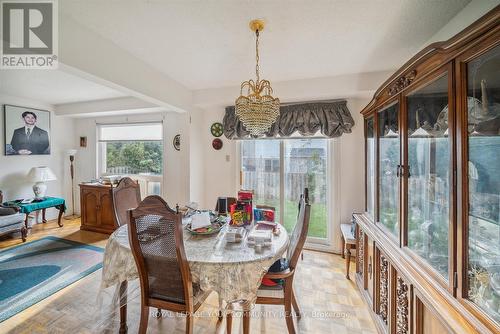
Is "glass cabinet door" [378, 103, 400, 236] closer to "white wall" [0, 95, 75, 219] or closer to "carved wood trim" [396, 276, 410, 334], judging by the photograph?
"carved wood trim" [396, 276, 410, 334]

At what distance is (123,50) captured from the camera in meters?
2.12

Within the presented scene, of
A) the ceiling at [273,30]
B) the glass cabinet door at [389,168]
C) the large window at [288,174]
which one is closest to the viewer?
the ceiling at [273,30]

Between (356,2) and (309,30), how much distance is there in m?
0.38

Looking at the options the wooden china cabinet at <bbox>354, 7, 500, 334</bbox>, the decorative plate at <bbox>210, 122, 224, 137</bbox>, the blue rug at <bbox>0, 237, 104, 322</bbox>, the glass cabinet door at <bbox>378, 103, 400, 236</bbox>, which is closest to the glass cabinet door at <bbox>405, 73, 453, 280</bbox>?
the wooden china cabinet at <bbox>354, 7, 500, 334</bbox>

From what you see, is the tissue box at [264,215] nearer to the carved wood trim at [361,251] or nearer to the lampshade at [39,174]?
the carved wood trim at [361,251]

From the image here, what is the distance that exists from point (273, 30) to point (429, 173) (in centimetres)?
153

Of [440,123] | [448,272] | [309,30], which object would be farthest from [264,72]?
[448,272]

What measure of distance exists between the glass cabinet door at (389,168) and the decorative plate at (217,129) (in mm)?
2394

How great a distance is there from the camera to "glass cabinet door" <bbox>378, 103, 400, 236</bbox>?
1589 millimetres

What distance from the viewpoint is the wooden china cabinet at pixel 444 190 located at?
0.86 metres

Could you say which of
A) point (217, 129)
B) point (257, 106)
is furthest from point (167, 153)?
point (257, 106)

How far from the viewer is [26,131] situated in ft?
12.7

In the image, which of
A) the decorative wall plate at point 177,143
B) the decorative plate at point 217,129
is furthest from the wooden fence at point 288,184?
the decorative wall plate at point 177,143

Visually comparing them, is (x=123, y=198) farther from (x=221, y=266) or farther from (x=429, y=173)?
(x=429, y=173)
